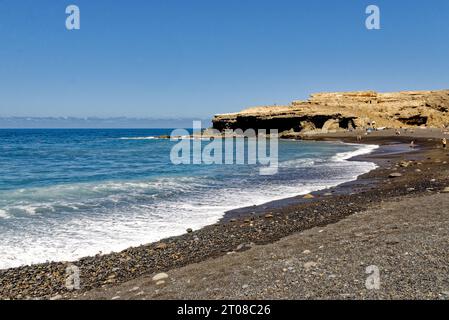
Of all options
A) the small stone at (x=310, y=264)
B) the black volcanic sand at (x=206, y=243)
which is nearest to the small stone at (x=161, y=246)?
the black volcanic sand at (x=206, y=243)

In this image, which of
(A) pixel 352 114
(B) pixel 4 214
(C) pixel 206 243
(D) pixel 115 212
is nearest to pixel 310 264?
(C) pixel 206 243

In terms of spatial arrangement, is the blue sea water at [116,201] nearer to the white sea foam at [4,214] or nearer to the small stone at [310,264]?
the white sea foam at [4,214]

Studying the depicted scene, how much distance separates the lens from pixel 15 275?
8984mm

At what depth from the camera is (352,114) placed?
92.8 metres

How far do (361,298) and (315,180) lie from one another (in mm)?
18073

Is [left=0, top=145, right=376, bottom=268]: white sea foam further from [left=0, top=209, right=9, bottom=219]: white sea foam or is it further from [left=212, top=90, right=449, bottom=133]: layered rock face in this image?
[left=212, top=90, right=449, bottom=133]: layered rock face

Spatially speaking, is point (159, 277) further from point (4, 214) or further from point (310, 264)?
point (4, 214)

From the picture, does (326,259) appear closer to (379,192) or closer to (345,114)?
(379,192)

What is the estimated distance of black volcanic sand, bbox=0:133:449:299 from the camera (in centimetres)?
849

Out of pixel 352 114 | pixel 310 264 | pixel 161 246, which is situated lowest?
pixel 161 246

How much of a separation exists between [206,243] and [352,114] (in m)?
88.9

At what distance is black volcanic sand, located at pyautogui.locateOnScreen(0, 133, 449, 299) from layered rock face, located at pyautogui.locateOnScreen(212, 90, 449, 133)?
3118 inches

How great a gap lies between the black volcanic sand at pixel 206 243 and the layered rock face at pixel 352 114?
79.2 meters
